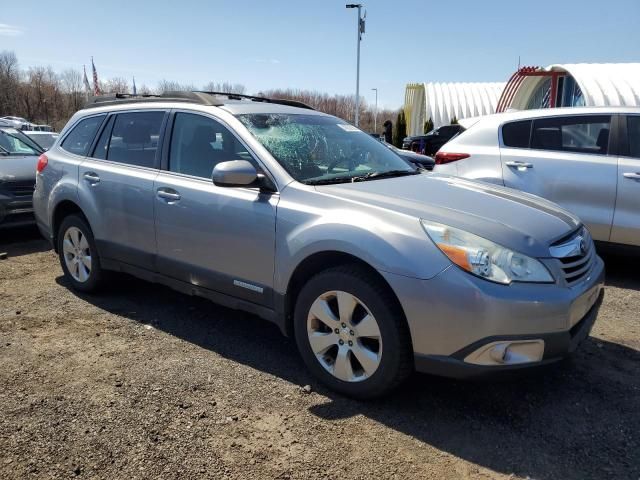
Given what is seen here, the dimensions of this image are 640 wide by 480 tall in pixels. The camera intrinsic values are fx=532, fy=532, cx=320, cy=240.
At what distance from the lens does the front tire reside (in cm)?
278

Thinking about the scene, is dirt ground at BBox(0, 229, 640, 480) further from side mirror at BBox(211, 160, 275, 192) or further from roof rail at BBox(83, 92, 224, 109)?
roof rail at BBox(83, 92, 224, 109)

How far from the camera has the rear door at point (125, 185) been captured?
13.4 feet

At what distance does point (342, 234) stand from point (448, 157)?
3.73 m

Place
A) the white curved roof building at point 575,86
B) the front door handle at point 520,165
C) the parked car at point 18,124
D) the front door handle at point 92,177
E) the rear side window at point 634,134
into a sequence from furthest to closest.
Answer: the white curved roof building at point 575,86
the parked car at point 18,124
the front door handle at point 520,165
the rear side window at point 634,134
the front door handle at point 92,177

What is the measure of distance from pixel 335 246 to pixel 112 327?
220 centimetres

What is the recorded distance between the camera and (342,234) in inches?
115

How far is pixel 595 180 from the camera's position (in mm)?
5273

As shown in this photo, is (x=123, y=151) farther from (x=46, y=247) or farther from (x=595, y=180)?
(x=595, y=180)

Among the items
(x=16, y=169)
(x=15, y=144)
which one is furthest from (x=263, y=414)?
(x=15, y=144)

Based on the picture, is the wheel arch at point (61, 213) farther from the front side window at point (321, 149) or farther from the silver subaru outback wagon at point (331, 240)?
the front side window at point (321, 149)

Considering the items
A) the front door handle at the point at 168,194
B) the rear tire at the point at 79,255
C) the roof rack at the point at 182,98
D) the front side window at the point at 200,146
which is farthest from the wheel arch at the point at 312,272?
the rear tire at the point at 79,255

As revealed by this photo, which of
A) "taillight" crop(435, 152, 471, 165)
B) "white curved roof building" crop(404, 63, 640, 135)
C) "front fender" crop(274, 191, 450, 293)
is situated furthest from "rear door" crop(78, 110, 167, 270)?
"white curved roof building" crop(404, 63, 640, 135)

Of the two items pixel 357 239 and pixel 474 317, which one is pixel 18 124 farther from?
pixel 474 317

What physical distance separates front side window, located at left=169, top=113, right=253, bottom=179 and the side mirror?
25 cm
